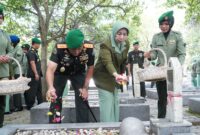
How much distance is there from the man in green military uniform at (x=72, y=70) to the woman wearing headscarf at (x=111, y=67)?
0.18 m

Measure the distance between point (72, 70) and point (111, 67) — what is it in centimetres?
66

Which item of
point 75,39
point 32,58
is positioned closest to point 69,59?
point 75,39

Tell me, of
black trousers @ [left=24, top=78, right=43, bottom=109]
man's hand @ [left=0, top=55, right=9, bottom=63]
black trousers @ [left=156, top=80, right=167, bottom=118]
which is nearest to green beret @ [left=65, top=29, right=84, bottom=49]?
man's hand @ [left=0, top=55, right=9, bottom=63]

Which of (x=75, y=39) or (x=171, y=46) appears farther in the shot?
(x=171, y=46)

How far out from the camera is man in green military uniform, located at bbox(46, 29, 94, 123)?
500 cm

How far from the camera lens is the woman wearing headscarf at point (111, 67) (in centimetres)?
526

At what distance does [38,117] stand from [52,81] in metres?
1.92

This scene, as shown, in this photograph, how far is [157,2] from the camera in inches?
770

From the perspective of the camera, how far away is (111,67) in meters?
5.18

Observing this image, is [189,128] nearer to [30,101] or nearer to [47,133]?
[47,133]

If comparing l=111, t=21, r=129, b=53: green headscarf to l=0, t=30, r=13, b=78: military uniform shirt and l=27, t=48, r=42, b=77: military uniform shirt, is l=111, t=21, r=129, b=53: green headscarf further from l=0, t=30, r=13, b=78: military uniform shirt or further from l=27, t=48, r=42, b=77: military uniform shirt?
l=27, t=48, r=42, b=77: military uniform shirt

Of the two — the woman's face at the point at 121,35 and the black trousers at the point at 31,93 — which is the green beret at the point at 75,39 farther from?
the black trousers at the point at 31,93

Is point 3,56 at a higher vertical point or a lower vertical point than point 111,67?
higher

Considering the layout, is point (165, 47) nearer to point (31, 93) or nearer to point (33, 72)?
point (33, 72)
